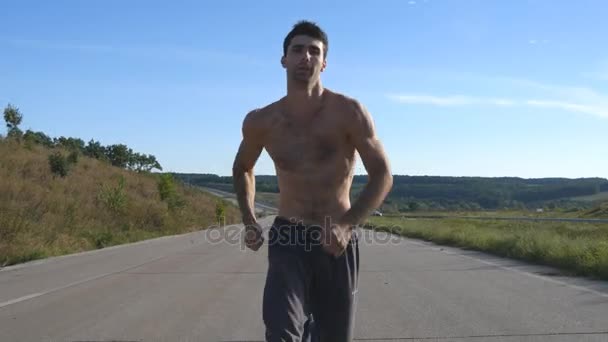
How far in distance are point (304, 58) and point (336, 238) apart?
94cm

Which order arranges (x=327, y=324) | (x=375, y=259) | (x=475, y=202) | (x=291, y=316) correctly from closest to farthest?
(x=291, y=316), (x=327, y=324), (x=375, y=259), (x=475, y=202)

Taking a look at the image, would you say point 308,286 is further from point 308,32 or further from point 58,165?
point 58,165

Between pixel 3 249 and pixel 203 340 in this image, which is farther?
pixel 3 249

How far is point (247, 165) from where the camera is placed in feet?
13.8

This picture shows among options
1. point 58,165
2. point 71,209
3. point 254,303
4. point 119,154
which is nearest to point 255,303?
point 254,303

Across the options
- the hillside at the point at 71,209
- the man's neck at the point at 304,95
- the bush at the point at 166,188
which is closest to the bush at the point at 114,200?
the hillside at the point at 71,209

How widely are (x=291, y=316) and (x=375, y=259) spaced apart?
532 inches

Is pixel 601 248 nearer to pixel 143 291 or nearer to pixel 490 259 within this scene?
pixel 490 259

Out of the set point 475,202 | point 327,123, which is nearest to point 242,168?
point 327,123

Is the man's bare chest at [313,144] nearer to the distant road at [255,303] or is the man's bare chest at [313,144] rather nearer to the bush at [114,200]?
the distant road at [255,303]

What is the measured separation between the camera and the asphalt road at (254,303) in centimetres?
736

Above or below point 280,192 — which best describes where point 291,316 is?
below

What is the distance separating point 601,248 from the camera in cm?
1467

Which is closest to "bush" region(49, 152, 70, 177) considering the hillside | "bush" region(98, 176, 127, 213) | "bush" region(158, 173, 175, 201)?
the hillside
